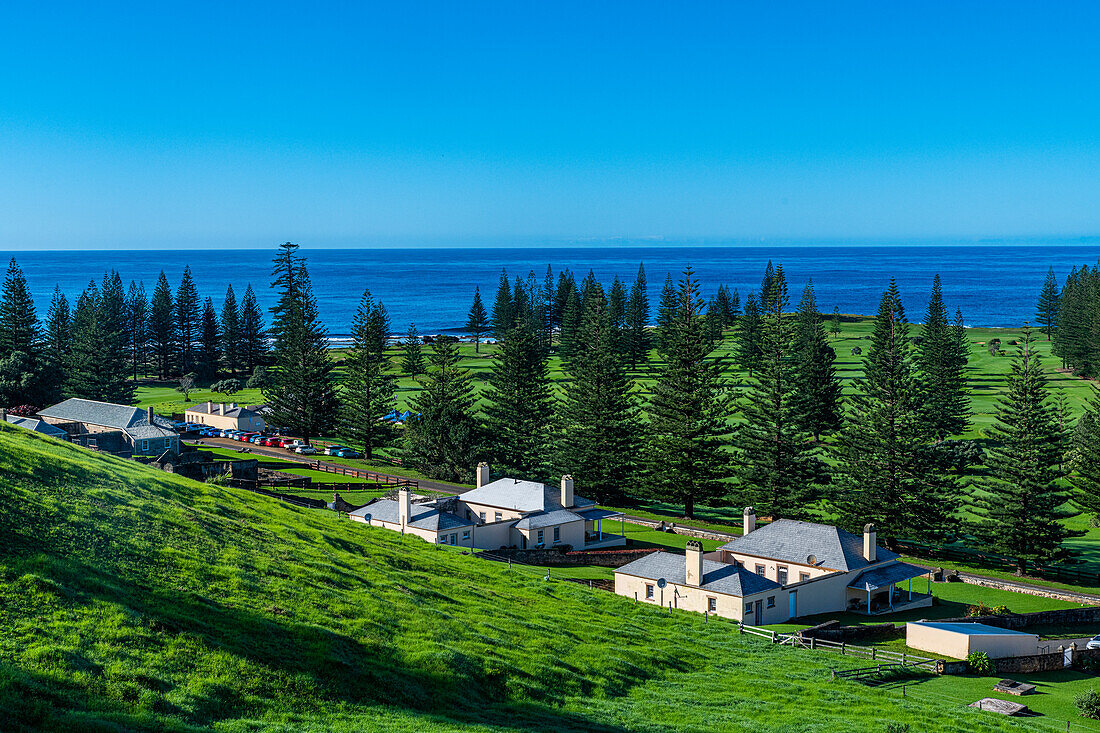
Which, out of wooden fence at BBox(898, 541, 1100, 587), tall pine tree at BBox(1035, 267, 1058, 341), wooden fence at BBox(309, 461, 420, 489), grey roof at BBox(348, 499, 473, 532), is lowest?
wooden fence at BBox(898, 541, 1100, 587)

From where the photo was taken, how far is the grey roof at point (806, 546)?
3791 centimetres

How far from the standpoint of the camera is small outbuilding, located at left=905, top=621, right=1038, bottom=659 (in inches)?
1185

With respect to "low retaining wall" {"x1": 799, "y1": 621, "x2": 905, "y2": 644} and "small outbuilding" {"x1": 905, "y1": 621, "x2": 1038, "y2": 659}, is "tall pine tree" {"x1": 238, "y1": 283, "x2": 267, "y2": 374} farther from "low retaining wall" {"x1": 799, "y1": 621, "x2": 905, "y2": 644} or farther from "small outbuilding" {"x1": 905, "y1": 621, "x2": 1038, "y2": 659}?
"small outbuilding" {"x1": 905, "y1": 621, "x2": 1038, "y2": 659}

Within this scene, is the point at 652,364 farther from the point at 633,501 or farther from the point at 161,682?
the point at 161,682

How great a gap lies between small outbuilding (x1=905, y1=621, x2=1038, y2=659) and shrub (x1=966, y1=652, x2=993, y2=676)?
0.63m

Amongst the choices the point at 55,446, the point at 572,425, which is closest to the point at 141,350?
the point at 572,425

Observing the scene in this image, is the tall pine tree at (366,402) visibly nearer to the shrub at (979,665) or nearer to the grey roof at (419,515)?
the grey roof at (419,515)

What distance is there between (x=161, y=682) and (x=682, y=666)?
14787 millimetres

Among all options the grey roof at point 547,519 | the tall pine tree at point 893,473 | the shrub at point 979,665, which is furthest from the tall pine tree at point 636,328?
the shrub at point 979,665

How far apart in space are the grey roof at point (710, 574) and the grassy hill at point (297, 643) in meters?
3.07

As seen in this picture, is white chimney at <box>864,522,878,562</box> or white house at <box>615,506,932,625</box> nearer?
white house at <box>615,506,932,625</box>

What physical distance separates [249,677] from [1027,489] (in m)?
41.1

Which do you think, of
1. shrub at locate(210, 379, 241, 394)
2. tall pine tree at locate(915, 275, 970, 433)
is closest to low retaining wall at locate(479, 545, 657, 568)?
tall pine tree at locate(915, 275, 970, 433)

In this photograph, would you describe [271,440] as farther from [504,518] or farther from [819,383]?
[819,383]
